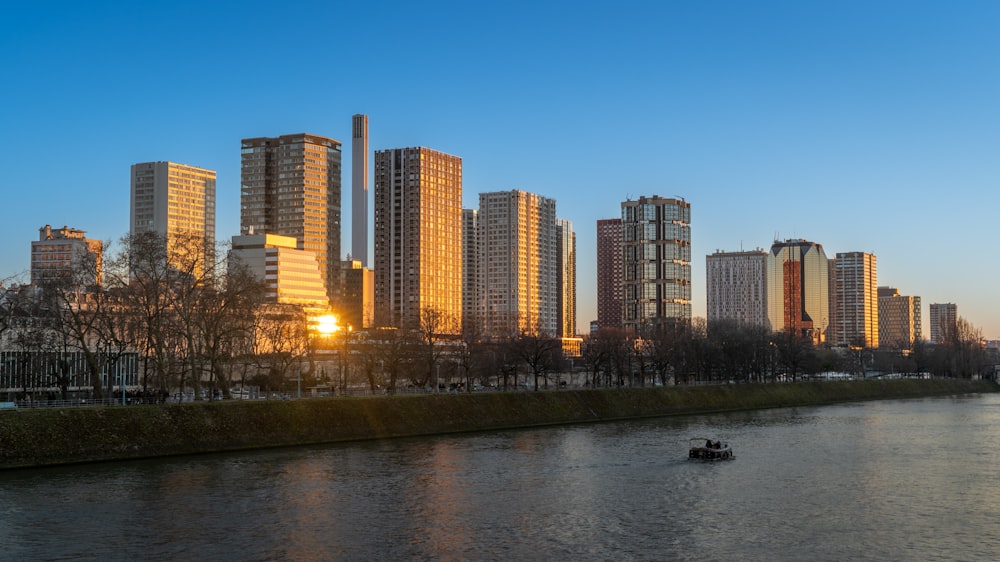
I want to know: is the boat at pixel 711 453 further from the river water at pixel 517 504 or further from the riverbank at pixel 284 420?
the riverbank at pixel 284 420

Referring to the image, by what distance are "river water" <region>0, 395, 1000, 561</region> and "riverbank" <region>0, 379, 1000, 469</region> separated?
2.92 meters

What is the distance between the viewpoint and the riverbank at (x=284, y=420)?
6850 cm

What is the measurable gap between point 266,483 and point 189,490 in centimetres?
505

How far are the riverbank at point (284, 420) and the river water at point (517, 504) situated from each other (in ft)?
9.57

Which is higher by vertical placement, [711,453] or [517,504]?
[711,453]

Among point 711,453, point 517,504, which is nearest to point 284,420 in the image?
point 517,504

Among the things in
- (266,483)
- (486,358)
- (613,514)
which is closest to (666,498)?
(613,514)

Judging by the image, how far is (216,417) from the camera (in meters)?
79.9

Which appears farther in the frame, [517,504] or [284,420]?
[284,420]

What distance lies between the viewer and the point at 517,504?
53469mm

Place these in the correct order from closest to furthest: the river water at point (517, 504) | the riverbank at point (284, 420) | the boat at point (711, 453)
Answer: the river water at point (517, 504) → the riverbank at point (284, 420) → the boat at point (711, 453)

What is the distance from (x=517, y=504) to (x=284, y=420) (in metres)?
37.1

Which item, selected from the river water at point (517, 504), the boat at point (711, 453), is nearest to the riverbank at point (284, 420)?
the river water at point (517, 504)

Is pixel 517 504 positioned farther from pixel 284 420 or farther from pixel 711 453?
pixel 284 420
